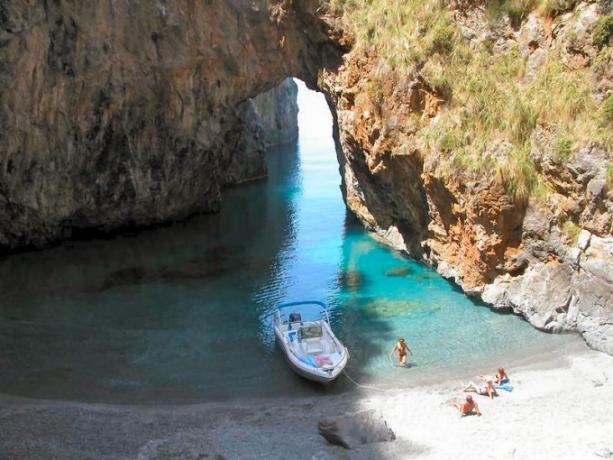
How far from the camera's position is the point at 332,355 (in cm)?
2103

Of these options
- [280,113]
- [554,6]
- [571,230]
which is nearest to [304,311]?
[571,230]

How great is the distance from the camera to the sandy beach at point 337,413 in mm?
16375

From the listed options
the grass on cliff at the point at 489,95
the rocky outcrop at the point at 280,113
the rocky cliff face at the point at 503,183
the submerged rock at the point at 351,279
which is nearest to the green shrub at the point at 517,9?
the grass on cliff at the point at 489,95

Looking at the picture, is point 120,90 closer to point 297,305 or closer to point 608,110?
point 297,305

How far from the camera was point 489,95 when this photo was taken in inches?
999

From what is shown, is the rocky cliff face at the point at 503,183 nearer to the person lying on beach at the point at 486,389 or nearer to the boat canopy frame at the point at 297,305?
the person lying on beach at the point at 486,389

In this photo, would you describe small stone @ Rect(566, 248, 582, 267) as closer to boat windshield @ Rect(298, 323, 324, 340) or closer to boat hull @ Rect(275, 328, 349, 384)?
boat hull @ Rect(275, 328, 349, 384)

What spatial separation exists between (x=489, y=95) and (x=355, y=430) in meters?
15.0

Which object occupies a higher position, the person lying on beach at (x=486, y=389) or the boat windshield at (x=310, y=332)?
the boat windshield at (x=310, y=332)

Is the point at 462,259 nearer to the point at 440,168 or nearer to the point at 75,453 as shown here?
the point at 440,168

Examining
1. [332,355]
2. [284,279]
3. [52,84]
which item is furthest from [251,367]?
[52,84]

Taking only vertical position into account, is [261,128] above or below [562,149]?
below

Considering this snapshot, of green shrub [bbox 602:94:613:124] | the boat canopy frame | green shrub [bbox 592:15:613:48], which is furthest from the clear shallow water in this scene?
green shrub [bbox 592:15:613:48]

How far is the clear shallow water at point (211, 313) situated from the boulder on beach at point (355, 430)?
306cm
